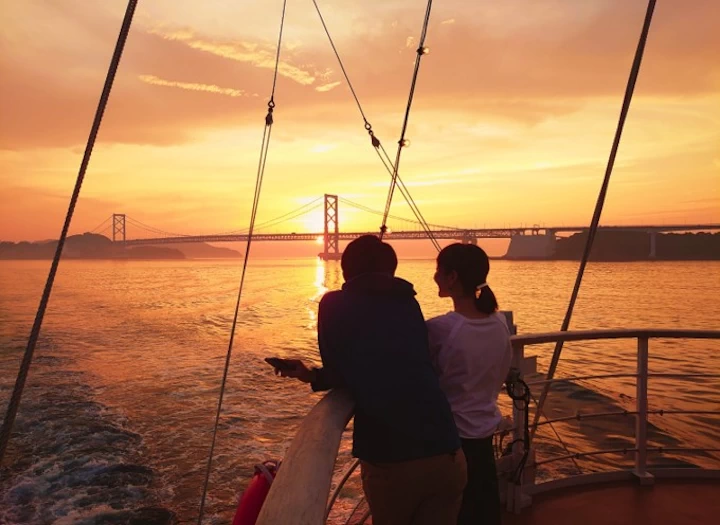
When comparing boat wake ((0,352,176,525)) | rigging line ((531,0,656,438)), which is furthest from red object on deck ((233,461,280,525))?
boat wake ((0,352,176,525))

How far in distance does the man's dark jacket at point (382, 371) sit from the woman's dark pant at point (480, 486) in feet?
1.45

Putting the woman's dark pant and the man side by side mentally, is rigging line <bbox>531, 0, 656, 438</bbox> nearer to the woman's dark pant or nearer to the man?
the woman's dark pant

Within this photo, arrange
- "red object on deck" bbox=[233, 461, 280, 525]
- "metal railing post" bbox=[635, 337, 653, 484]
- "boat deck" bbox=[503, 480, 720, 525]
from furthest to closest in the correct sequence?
1. "metal railing post" bbox=[635, 337, 653, 484]
2. "boat deck" bbox=[503, 480, 720, 525]
3. "red object on deck" bbox=[233, 461, 280, 525]

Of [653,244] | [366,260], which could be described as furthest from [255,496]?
[653,244]

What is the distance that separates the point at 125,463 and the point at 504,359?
26.0 ft

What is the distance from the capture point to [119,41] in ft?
8.54

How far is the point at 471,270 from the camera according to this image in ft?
5.55

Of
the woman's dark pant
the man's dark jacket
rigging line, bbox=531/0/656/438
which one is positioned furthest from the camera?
rigging line, bbox=531/0/656/438

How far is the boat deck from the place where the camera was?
268 cm

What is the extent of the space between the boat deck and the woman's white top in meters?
1.19

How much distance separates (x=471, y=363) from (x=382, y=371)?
17.1 inches

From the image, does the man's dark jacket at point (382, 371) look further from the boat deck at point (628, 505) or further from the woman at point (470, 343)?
the boat deck at point (628, 505)

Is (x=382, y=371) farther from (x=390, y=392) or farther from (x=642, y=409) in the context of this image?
(x=642, y=409)

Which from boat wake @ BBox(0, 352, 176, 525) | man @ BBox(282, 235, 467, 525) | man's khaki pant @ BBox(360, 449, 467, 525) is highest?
man @ BBox(282, 235, 467, 525)
